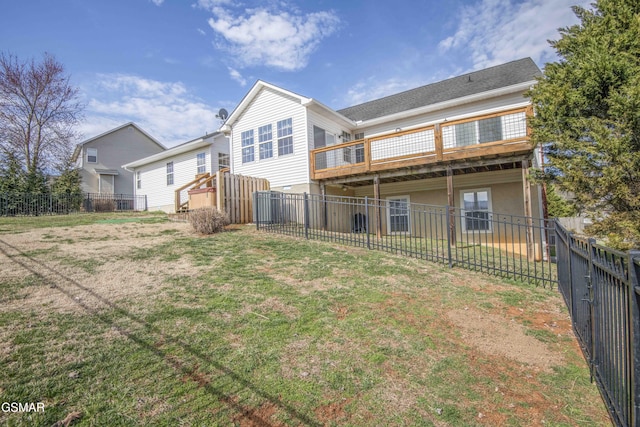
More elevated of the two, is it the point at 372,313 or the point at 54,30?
the point at 54,30

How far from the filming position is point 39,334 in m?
3.13

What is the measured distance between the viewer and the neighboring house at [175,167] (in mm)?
17984

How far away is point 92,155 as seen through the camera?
85.7 feet

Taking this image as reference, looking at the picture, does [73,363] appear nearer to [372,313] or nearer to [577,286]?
[372,313]

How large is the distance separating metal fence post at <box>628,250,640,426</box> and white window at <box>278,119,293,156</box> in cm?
1247

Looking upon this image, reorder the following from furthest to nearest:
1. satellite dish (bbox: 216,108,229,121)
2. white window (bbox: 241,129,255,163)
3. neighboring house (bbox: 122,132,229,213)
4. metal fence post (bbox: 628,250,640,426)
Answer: satellite dish (bbox: 216,108,229,121) < neighboring house (bbox: 122,132,229,213) < white window (bbox: 241,129,255,163) < metal fence post (bbox: 628,250,640,426)

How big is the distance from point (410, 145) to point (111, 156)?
88.0 feet

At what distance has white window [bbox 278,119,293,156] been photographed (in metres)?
13.5

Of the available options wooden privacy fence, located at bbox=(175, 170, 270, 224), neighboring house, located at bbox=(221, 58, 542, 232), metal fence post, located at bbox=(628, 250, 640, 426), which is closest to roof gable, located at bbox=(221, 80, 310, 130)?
neighboring house, located at bbox=(221, 58, 542, 232)

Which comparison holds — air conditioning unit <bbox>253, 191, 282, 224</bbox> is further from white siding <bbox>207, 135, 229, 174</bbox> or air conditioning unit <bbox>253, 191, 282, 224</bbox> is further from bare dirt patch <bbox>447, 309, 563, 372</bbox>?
white siding <bbox>207, 135, 229, 174</bbox>

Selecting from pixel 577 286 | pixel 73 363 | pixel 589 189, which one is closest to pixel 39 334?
pixel 73 363

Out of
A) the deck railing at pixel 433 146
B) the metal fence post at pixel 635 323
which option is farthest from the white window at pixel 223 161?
the metal fence post at pixel 635 323

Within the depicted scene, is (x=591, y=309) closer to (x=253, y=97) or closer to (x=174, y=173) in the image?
(x=253, y=97)

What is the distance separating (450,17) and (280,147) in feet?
28.6
